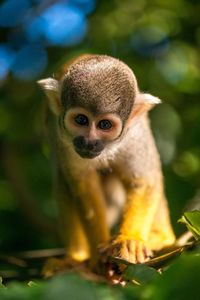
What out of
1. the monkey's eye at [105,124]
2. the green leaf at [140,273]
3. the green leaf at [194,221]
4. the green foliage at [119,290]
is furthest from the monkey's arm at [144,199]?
the green foliage at [119,290]

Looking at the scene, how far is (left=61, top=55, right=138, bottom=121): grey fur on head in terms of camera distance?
3.94 meters

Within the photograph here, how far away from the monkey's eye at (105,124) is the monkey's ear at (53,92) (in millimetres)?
397

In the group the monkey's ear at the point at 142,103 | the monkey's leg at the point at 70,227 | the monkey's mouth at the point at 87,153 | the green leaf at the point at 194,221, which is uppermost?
the monkey's ear at the point at 142,103

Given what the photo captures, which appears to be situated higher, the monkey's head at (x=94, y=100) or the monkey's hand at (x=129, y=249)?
the monkey's head at (x=94, y=100)

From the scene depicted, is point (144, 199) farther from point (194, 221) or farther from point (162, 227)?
point (194, 221)

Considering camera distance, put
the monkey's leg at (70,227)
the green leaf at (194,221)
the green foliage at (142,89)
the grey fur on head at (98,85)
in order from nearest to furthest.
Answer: the green leaf at (194,221), the grey fur on head at (98,85), the monkey's leg at (70,227), the green foliage at (142,89)

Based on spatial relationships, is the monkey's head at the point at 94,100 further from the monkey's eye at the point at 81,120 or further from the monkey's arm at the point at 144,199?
the monkey's arm at the point at 144,199

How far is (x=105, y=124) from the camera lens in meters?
4.11

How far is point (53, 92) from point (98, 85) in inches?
18.6

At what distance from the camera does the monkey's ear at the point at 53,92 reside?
4.29m

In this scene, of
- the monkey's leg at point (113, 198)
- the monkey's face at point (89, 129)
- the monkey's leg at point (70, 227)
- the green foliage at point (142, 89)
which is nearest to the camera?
the monkey's face at point (89, 129)

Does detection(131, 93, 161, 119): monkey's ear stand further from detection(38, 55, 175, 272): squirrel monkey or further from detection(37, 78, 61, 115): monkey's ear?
detection(37, 78, 61, 115): monkey's ear

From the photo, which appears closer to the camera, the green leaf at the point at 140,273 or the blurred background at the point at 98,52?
the green leaf at the point at 140,273

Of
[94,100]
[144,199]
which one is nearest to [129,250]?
[144,199]
